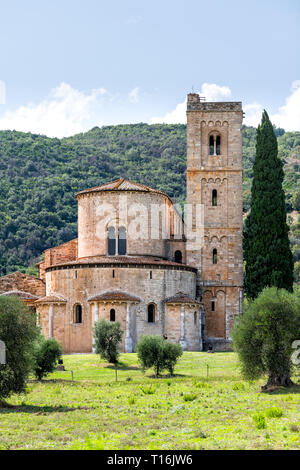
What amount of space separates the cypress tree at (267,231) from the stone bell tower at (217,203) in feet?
4.99

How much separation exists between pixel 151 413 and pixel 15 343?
5789 millimetres

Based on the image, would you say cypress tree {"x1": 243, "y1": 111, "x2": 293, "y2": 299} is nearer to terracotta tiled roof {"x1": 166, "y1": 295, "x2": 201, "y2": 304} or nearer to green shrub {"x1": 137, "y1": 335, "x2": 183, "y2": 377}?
terracotta tiled roof {"x1": 166, "y1": 295, "x2": 201, "y2": 304}

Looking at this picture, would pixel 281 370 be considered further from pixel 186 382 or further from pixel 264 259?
pixel 264 259

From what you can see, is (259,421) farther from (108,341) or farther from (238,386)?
(108,341)

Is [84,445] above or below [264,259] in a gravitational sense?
below

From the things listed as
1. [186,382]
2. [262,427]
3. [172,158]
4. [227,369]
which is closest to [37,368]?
[186,382]

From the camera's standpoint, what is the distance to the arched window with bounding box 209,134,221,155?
5441cm

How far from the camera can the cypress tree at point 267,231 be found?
49562 millimetres

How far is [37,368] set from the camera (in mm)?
35156

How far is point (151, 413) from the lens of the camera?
23781mm

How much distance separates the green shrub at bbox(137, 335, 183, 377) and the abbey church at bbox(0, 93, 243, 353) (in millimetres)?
9732

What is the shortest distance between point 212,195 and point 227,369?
18.9 metres

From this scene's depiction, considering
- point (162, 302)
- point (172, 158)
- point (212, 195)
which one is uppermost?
point (172, 158)
